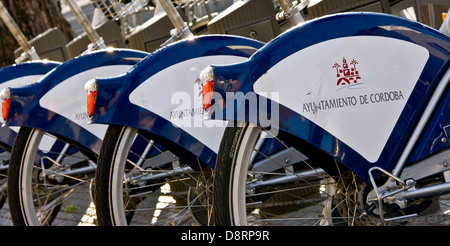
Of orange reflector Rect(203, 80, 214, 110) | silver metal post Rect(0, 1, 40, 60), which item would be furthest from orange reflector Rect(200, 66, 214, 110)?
silver metal post Rect(0, 1, 40, 60)

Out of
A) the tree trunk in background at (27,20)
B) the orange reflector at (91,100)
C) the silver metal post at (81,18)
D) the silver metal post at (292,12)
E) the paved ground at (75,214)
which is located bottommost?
the orange reflector at (91,100)

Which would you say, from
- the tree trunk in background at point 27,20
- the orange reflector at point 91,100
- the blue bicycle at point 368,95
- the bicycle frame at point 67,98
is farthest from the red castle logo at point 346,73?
the tree trunk in background at point 27,20

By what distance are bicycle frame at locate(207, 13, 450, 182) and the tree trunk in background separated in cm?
619

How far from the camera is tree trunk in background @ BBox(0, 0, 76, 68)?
845 centimetres

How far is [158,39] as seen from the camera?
536 centimetres

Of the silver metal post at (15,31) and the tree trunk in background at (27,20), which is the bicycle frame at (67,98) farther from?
the tree trunk in background at (27,20)

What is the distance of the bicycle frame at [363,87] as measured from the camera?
2.74 metres

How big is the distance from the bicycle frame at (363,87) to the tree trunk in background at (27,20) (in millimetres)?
6192

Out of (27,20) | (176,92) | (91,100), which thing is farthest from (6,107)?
(27,20)

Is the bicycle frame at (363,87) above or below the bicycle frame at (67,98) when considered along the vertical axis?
below

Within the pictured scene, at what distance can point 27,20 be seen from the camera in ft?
27.9
